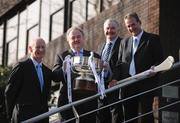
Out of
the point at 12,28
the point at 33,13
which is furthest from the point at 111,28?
the point at 12,28

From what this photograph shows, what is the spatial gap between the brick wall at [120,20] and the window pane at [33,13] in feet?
8.68

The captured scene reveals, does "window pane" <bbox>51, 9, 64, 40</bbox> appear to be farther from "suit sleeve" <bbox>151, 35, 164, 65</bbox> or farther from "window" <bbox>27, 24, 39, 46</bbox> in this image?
"suit sleeve" <bbox>151, 35, 164, 65</bbox>

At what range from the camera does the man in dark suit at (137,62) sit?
9078 millimetres

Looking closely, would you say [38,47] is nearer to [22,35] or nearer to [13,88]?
[13,88]

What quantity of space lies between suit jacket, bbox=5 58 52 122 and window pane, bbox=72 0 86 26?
6822mm

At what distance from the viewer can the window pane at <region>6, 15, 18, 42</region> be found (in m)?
20.4

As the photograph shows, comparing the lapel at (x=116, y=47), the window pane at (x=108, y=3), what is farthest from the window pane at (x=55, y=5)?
the lapel at (x=116, y=47)

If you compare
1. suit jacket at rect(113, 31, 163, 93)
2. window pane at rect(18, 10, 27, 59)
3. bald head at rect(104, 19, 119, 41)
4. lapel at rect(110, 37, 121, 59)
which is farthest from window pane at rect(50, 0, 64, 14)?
suit jacket at rect(113, 31, 163, 93)

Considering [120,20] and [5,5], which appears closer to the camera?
[120,20]

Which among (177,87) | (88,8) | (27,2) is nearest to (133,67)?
(177,87)

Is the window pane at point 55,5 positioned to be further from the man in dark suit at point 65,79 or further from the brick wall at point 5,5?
the man in dark suit at point 65,79

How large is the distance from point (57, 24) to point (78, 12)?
4.61 feet

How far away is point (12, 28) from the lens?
811 inches

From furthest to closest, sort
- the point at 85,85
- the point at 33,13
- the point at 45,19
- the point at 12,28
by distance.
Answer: the point at 12,28
the point at 33,13
the point at 45,19
the point at 85,85
